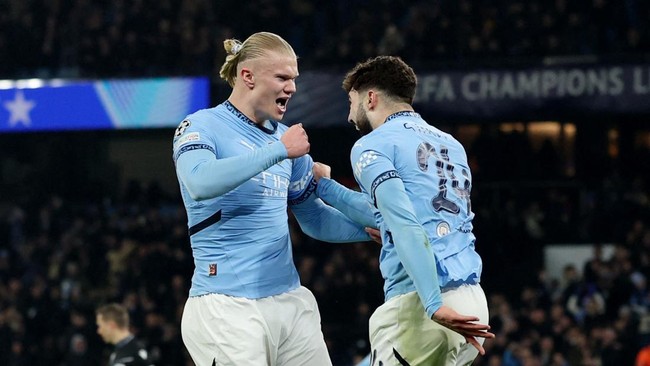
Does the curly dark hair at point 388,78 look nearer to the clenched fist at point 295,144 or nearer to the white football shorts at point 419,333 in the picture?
the clenched fist at point 295,144

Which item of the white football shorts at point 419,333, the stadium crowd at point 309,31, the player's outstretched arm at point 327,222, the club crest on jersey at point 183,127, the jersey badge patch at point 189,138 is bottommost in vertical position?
the white football shorts at point 419,333

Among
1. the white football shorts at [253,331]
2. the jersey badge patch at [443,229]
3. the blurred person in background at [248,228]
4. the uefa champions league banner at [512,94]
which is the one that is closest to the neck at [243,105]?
the blurred person in background at [248,228]

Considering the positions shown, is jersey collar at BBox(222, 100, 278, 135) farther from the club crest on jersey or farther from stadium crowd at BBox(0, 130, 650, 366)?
stadium crowd at BBox(0, 130, 650, 366)

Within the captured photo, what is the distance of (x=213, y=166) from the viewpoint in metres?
4.27

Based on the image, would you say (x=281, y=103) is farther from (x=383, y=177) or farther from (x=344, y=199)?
(x=383, y=177)

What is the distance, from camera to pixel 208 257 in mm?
4582

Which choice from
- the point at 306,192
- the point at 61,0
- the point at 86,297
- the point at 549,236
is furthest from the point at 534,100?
the point at 306,192

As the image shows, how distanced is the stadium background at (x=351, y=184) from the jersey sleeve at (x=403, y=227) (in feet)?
31.7

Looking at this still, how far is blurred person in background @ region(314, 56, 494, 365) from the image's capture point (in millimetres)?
4211

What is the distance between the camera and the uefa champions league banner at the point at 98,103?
56.8 ft

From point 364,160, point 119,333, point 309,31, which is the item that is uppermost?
point 309,31

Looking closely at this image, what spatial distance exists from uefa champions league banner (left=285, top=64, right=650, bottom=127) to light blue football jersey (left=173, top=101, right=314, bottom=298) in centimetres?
1214

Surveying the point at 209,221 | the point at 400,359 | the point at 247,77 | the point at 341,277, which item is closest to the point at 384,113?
the point at 247,77

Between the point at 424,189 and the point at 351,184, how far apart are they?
1573 cm
